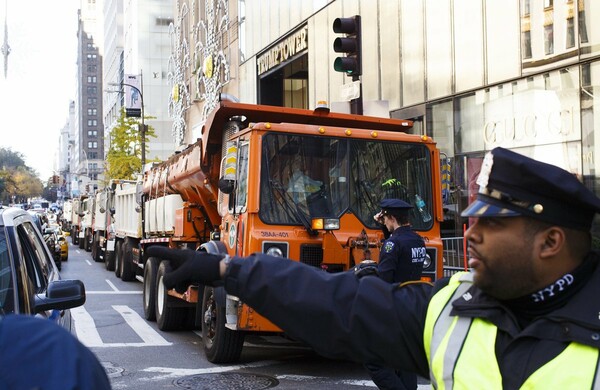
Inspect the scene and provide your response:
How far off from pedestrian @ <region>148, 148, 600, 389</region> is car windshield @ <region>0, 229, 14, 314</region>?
2577 millimetres

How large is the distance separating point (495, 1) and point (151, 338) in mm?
9604

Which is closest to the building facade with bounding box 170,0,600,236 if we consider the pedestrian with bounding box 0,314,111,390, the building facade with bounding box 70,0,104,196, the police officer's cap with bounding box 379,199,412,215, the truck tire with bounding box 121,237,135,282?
the police officer's cap with bounding box 379,199,412,215

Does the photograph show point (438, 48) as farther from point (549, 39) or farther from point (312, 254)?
point (312, 254)

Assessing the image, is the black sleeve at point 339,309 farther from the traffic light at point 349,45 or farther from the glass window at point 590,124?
Result: the glass window at point 590,124

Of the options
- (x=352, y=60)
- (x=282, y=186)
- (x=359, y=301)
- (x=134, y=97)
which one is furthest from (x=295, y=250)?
(x=134, y=97)

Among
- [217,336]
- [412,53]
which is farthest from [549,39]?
[217,336]

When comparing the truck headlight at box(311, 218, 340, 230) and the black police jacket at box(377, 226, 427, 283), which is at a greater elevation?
the truck headlight at box(311, 218, 340, 230)

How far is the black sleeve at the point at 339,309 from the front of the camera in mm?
2387

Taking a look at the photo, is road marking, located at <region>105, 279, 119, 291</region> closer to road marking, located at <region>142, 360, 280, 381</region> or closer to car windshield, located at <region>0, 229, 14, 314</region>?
Result: road marking, located at <region>142, 360, 280, 381</region>

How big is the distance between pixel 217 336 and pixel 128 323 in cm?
442

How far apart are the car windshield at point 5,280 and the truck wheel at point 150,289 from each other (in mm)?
7566

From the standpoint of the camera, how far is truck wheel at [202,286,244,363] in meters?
9.05

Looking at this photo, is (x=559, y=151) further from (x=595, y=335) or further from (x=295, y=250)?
(x=595, y=335)

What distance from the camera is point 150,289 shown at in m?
13.1
